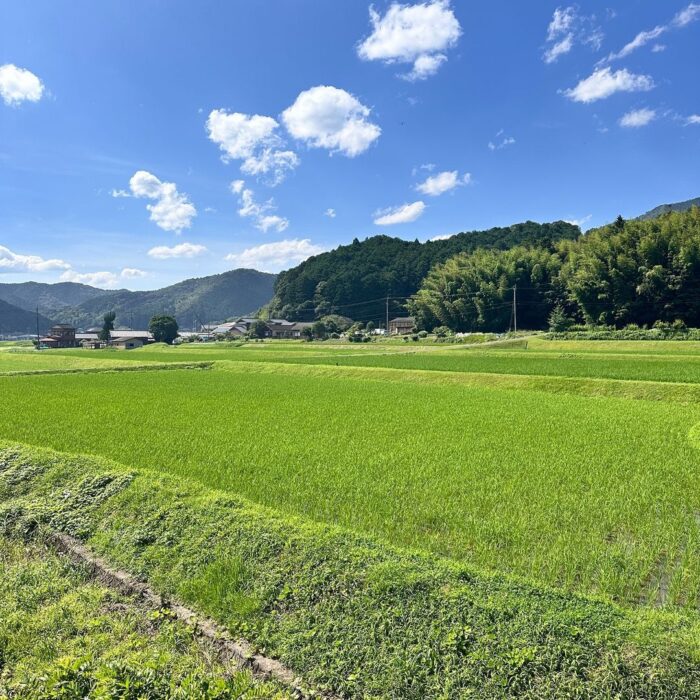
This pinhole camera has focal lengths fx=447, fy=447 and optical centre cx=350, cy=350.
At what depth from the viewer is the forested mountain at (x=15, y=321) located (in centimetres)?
14700

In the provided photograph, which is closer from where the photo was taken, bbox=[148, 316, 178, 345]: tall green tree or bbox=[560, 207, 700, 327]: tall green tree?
bbox=[560, 207, 700, 327]: tall green tree

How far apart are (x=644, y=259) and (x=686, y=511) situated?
51507mm

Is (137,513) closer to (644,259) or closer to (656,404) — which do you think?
(656,404)

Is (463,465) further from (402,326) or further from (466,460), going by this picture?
(402,326)

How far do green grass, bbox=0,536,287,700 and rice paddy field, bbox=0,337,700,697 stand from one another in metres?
1.81

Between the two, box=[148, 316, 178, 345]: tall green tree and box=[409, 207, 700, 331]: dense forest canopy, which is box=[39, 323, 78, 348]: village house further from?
box=[409, 207, 700, 331]: dense forest canopy

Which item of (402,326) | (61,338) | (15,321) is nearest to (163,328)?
(61,338)

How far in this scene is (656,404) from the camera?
13.7m

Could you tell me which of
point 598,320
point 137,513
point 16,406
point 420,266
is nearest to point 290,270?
point 420,266

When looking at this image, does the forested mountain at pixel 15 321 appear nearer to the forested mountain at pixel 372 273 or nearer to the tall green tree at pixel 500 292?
the forested mountain at pixel 372 273

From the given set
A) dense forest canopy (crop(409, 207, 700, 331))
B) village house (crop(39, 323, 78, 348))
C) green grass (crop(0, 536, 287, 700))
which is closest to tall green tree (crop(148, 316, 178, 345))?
village house (crop(39, 323, 78, 348))

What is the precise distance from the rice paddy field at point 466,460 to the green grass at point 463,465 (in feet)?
0.09

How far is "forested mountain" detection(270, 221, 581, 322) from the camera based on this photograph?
109 meters

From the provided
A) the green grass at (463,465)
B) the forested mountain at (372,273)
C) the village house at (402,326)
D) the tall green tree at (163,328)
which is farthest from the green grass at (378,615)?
the forested mountain at (372,273)
